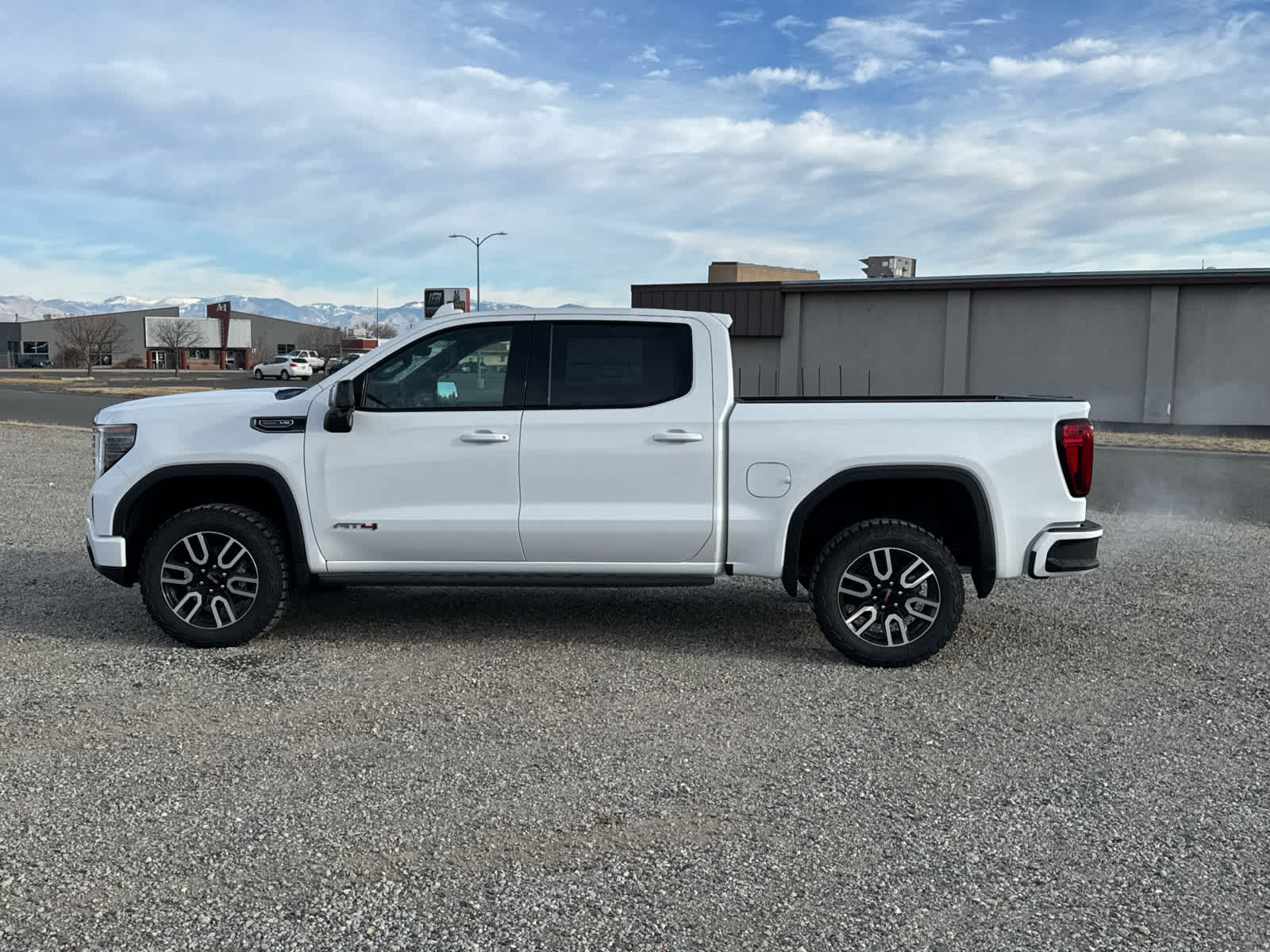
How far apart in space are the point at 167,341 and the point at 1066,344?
8453 cm

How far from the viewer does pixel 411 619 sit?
7.29 meters

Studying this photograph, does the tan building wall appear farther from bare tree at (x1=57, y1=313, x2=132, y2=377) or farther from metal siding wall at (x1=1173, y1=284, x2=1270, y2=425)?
bare tree at (x1=57, y1=313, x2=132, y2=377)

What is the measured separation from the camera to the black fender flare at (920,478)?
613 centimetres

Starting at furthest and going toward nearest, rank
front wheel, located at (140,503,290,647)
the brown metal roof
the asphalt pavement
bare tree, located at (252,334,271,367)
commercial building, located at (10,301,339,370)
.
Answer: bare tree, located at (252,334,271,367), commercial building, located at (10,301,339,370), the brown metal roof, the asphalt pavement, front wheel, located at (140,503,290,647)

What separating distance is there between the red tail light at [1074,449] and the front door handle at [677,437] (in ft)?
6.38

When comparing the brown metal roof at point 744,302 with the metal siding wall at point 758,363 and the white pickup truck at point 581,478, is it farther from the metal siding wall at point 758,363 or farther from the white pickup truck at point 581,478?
the white pickup truck at point 581,478

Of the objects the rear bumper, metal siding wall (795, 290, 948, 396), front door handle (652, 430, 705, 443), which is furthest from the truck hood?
metal siding wall (795, 290, 948, 396)

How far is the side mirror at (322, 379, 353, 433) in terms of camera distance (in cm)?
614

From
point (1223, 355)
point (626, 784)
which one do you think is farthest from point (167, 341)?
point (626, 784)

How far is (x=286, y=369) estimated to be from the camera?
2552 inches

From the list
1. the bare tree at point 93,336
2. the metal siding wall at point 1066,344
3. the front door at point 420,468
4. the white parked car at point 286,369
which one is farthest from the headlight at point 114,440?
the bare tree at point 93,336

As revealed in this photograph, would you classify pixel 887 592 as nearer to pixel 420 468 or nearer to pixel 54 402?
pixel 420 468

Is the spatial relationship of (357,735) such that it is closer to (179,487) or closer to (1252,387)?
(179,487)

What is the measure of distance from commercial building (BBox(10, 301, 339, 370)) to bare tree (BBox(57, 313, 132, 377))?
0.40ft
